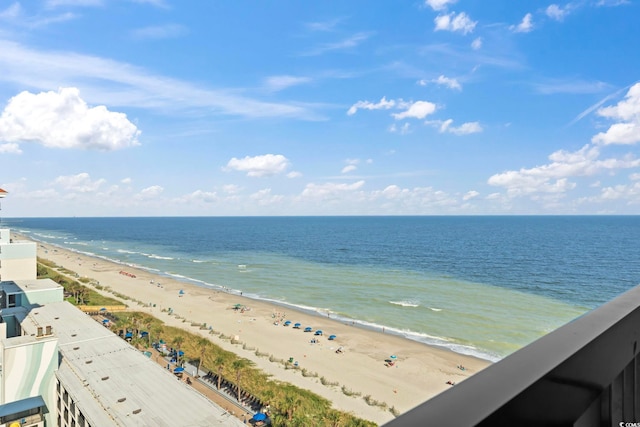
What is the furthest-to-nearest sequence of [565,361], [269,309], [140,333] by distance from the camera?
[269,309]
[140,333]
[565,361]

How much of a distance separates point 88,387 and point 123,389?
89 centimetres

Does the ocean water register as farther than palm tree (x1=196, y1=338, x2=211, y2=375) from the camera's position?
Yes

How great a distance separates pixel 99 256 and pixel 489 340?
59.7m

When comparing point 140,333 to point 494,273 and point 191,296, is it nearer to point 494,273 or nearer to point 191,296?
point 191,296

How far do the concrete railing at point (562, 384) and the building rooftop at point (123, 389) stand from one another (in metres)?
8.07

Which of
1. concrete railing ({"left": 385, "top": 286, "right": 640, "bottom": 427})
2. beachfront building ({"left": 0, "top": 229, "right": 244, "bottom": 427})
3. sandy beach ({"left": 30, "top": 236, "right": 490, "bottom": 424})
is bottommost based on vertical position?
sandy beach ({"left": 30, "top": 236, "right": 490, "bottom": 424})

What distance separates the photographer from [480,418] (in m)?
0.58

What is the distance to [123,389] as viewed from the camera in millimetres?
9047

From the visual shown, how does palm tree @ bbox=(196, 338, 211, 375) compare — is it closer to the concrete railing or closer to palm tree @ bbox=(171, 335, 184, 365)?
palm tree @ bbox=(171, 335, 184, 365)

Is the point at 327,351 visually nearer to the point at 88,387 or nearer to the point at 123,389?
the point at 123,389

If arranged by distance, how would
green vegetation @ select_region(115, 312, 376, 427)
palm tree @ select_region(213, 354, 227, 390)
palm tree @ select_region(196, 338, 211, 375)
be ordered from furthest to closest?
1. palm tree @ select_region(196, 338, 211, 375)
2. palm tree @ select_region(213, 354, 227, 390)
3. green vegetation @ select_region(115, 312, 376, 427)

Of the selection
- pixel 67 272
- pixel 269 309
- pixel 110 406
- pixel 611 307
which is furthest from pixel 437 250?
pixel 611 307

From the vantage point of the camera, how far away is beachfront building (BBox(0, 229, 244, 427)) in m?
8.16

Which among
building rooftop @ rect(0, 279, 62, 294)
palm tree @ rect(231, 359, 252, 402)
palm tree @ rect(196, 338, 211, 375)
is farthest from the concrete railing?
building rooftop @ rect(0, 279, 62, 294)
